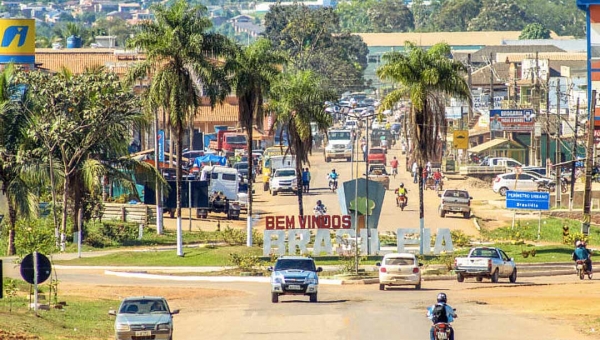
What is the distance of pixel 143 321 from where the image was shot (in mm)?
32656

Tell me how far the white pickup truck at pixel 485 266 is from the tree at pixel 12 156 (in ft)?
69.0

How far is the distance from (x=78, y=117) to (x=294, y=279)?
2335cm

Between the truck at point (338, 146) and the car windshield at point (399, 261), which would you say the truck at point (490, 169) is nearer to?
the truck at point (338, 146)

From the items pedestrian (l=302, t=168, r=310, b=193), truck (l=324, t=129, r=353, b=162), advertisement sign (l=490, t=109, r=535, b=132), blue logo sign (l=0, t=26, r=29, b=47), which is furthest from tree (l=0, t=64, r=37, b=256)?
truck (l=324, t=129, r=353, b=162)

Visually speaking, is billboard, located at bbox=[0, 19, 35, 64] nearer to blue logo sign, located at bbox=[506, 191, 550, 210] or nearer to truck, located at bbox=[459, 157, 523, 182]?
truck, located at bbox=[459, 157, 523, 182]

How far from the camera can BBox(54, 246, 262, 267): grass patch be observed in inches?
2302

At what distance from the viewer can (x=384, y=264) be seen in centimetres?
4747

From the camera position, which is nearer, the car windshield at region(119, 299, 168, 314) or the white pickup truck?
the car windshield at region(119, 299, 168, 314)

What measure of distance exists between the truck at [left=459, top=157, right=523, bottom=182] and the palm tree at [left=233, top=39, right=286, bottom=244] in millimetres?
38465

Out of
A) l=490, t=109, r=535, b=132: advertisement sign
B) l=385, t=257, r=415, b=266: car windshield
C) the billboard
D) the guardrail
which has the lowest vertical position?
l=385, t=257, r=415, b=266: car windshield

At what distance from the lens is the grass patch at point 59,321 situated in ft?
114

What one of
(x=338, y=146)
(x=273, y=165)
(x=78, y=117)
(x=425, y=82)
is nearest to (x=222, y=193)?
(x=273, y=165)

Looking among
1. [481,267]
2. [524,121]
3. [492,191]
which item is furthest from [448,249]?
[524,121]

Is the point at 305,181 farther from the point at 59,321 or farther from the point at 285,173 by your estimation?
the point at 59,321
